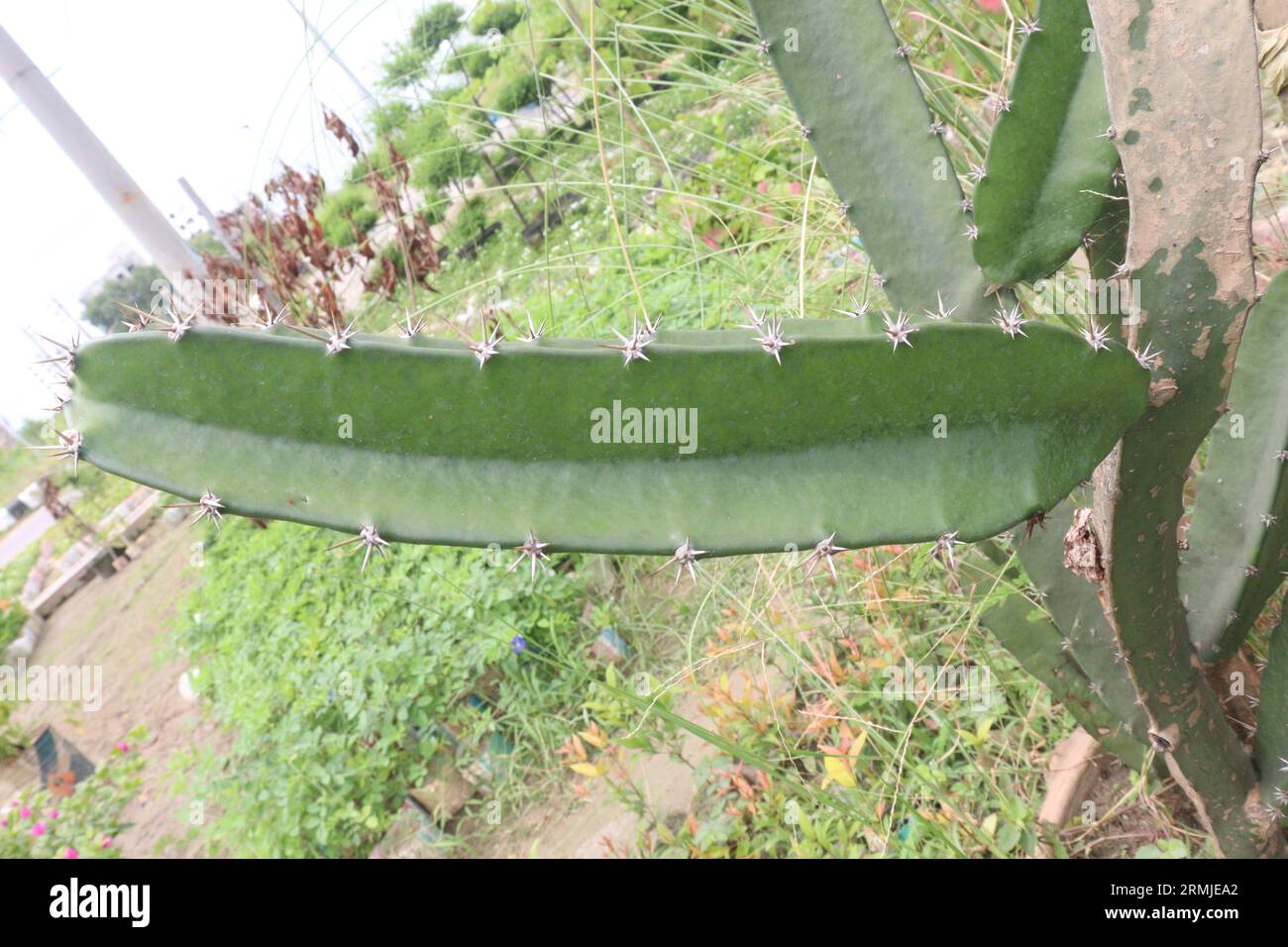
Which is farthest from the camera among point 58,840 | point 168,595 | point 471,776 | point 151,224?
point 168,595

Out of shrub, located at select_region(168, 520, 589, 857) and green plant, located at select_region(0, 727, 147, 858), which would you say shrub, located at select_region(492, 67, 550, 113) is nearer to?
shrub, located at select_region(168, 520, 589, 857)

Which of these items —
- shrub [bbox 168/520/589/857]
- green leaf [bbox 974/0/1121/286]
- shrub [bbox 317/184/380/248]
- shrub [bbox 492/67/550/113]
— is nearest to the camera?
green leaf [bbox 974/0/1121/286]

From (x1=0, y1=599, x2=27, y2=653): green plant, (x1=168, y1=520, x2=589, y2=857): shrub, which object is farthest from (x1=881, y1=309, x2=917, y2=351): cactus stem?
(x1=0, y1=599, x2=27, y2=653): green plant

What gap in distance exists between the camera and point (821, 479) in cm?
95

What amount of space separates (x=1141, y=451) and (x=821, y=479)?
1.40 feet

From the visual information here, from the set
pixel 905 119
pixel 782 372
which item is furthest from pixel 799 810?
pixel 905 119

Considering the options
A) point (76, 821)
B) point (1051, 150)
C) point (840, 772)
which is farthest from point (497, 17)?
point (840, 772)

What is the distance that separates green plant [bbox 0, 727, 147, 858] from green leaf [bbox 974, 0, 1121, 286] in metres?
3.41

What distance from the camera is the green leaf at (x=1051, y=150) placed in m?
1.13

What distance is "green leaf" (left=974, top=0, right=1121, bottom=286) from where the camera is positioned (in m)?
1.13

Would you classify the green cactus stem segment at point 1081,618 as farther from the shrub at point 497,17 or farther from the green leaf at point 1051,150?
the shrub at point 497,17

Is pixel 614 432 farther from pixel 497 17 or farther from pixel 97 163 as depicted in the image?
pixel 497 17
